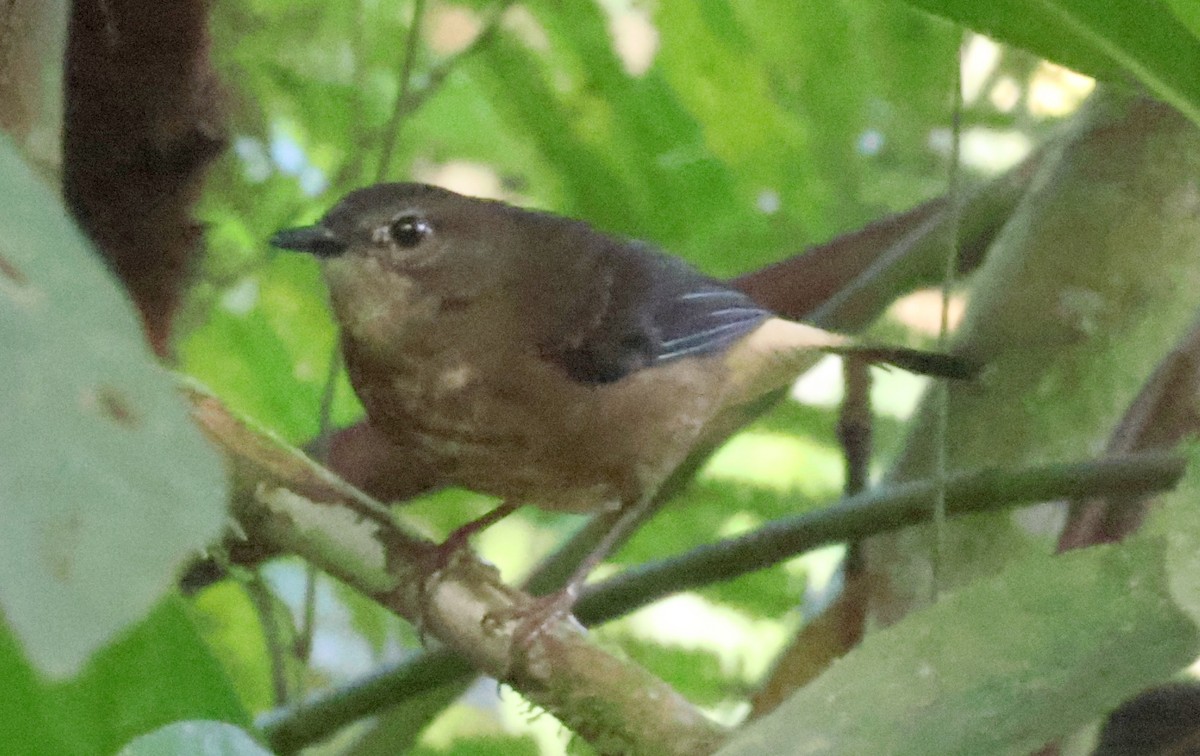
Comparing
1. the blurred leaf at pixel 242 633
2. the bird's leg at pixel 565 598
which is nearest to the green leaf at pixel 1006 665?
the bird's leg at pixel 565 598

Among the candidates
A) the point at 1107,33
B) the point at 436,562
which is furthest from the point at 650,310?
the point at 1107,33

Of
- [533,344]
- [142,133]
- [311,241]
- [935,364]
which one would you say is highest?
[142,133]

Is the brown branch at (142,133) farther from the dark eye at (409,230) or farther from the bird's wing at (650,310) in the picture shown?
the bird's wing at (650,310)

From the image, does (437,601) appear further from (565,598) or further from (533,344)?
(533,344)

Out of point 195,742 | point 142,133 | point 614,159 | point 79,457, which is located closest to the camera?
point 79,457

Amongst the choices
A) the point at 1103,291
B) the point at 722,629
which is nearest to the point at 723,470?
the point at 722,629

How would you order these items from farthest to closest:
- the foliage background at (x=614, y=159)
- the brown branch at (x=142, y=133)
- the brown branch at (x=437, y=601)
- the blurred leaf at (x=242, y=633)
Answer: the blurred leaf at (x=242, y=633) < the foliage background at (x=614, y=159) < the brown branch at (x=142, y=133) < the brown branch at (x=437, y=601)

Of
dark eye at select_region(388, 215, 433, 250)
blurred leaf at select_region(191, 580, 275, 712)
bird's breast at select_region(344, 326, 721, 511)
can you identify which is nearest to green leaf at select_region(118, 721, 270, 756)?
bird's breast at select_region(344, 326, 721, 511)

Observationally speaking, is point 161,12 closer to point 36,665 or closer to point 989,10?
point 989,10
